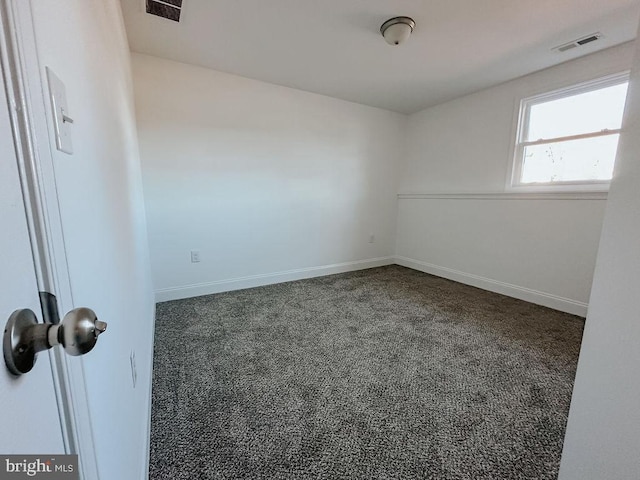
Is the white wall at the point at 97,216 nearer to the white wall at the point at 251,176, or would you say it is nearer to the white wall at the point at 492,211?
the white wall at the point at 251,176

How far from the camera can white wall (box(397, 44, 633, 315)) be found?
2.50m

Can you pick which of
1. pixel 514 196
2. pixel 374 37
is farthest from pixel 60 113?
pixel 514 196

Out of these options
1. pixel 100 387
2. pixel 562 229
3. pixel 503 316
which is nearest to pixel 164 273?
pixel 100 387

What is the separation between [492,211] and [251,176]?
272cm

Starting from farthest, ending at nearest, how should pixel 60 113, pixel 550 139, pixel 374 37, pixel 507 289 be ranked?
1. pixel 507 289
2. pixel 550 139
3. pixel 374 37
4. pixel 60 113

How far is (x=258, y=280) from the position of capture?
10.6 feet

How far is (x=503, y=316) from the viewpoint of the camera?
8.29ft

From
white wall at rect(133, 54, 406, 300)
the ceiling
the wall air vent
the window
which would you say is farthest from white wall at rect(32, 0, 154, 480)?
the window

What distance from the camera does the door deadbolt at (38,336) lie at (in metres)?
0.27

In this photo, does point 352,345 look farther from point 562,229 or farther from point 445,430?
point 562,229

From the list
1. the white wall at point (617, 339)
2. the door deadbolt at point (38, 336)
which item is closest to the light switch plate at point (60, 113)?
the door deadbolt at point (38, 336)

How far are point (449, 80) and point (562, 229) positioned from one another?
185cm

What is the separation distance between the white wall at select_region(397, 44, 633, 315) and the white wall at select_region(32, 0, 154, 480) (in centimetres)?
337

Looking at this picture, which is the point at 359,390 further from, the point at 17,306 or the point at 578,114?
the point at 578,114
